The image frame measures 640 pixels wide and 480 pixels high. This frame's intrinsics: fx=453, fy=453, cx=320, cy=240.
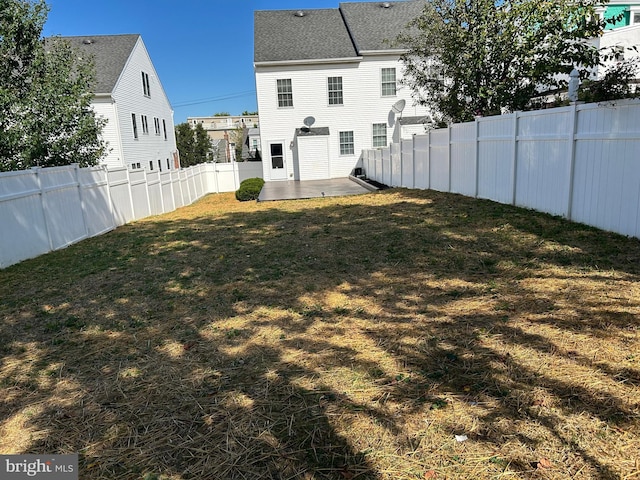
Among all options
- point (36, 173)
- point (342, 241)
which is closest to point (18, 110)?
point (36, 173)

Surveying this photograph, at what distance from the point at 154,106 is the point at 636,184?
2684 cm

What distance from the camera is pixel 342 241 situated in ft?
23.2

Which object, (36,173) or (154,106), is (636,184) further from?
(154,106)

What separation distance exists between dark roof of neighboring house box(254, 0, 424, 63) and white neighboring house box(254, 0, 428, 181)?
5 centimetres

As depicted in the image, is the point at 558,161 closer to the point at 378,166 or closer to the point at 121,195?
the point at 121,195

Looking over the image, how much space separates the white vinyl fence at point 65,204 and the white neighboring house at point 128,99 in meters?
7.54

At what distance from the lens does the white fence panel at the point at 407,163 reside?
46.6 feet

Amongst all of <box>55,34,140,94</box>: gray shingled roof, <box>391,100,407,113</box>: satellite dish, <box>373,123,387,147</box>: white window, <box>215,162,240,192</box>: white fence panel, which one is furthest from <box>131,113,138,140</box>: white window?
<box>391,100,407,113</box>: satellite dish

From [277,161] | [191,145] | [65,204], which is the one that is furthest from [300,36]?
[65,204]

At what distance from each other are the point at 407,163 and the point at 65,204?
988cm

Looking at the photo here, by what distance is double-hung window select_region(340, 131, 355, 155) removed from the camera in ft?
82.0

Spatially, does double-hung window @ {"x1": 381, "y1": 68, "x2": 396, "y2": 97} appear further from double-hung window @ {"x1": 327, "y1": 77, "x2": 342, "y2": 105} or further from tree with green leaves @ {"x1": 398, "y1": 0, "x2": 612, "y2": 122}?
tree with green leaves @ {"x1": 398, "y1": 0, "x2": 612, "y2": 122}

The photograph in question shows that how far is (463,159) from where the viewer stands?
10.5 m

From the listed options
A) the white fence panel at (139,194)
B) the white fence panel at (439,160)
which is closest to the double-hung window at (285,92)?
the white fence panel at (139,194)
